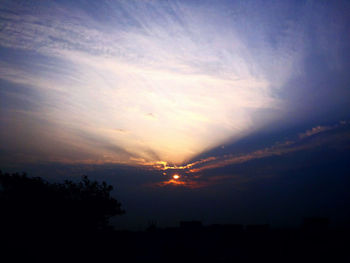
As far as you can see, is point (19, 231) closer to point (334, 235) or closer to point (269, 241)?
point (269, 241)

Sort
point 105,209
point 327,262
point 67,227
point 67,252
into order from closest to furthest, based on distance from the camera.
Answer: point 327,262 < point 67,252 < point 67,227 < point 105,209

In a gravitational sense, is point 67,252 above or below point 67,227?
below

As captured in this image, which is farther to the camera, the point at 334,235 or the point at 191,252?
the point at 191,252

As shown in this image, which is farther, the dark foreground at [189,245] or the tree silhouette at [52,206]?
the tree silhouette at [52,206]

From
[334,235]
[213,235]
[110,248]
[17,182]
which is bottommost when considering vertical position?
[110,248]

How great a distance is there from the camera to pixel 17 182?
27047mm

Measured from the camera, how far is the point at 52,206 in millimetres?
25641

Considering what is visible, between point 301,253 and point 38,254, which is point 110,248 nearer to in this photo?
point 38,254

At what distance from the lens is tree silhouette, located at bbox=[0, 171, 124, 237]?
2320cm

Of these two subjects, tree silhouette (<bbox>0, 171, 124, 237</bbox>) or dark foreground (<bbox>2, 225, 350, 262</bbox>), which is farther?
tree silhouette (<bbox>0, 171, 124, 237</bbox>)

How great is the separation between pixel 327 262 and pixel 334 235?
6.11ft

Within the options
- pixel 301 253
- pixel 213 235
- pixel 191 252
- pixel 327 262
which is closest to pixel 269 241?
pixel 301 253

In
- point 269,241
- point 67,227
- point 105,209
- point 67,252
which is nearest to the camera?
point 269,241

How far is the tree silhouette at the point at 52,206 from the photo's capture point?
76.1 ft
